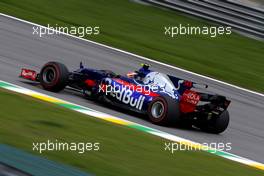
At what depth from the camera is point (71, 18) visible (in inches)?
736

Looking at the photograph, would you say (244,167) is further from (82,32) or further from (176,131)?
(82,32)

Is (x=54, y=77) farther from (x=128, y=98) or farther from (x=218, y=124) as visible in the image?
(x=218, y=124)

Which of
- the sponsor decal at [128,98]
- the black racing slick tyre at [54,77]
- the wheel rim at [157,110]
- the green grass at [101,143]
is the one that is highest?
the black racing slick tyre at [54,77]

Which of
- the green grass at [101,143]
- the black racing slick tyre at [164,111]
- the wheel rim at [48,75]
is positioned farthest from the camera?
the wheel rim at [48,75]

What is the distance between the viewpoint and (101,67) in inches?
597

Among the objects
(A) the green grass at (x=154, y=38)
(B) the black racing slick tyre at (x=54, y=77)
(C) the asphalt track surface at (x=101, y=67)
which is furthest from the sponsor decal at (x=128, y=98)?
(A) the green grass at (x=154, y=38)

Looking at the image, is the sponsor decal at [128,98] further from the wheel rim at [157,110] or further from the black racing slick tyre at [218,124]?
the black racing slick tyre at [218,124]

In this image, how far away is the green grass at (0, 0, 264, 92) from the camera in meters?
16.7

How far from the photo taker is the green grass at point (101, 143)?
8141 millimetres

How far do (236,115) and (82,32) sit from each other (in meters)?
5.91

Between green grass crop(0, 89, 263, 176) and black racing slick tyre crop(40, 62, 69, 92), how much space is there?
115 cm

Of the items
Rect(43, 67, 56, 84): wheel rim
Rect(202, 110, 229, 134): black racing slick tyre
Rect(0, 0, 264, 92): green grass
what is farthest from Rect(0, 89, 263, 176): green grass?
Rect(0, 0, 264, 92): green grass

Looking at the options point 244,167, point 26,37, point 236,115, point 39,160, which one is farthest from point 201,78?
point 39,160

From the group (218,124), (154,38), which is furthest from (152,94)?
(154,38)
